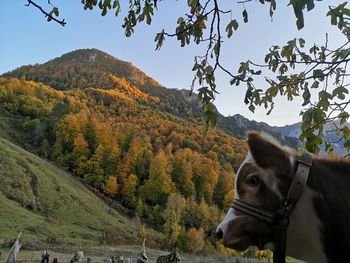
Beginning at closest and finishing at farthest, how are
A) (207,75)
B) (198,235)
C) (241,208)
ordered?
(241,208), (207,75), (198,235)

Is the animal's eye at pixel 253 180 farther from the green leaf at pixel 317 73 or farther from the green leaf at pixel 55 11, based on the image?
the green leaf at pixel 55 11

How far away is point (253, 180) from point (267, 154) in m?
0.14

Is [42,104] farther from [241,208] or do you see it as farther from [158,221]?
[241,208]

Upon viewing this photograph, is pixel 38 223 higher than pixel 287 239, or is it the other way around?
pixel 287 239

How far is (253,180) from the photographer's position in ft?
6.36

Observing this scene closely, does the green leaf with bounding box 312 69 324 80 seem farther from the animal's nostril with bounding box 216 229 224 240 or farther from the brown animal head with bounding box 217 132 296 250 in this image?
the animal's nostril with bounding box 216 229 224 240

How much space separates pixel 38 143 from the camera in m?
120

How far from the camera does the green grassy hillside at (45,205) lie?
203ft

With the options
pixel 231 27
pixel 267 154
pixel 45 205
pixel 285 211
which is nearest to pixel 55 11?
pixel 231 27

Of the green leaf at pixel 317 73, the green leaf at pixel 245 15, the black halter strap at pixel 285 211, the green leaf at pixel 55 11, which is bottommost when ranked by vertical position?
the black halter strap at pixel 285 211

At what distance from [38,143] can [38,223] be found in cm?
6025

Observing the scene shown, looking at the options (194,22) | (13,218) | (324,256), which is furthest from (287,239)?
(13,218)

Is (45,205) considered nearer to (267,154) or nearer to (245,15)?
(245,15)

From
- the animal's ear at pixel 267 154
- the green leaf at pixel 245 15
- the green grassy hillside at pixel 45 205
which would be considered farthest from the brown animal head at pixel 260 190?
the green grassy hillside at pixel 45 205
